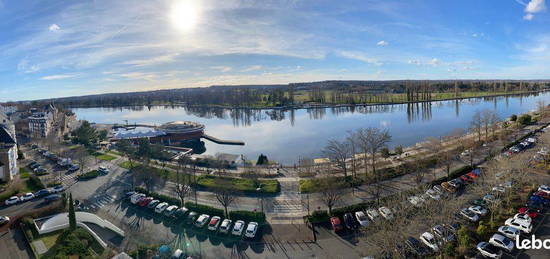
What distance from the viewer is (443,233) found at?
11281mm

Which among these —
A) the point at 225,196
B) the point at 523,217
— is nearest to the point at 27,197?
the point at 225,196

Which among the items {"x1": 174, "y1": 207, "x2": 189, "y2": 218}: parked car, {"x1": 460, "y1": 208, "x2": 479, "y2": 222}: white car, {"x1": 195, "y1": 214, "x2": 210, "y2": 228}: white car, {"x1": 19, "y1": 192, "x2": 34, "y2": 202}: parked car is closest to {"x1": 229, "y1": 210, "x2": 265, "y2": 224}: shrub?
{"x1": 195, "y1": 214, "x2": 210, "y2": 228}: white car

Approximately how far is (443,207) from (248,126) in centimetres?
4551

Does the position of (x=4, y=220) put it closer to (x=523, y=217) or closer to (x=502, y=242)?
(x=502, y=242)

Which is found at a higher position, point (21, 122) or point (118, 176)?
point (21, 122)

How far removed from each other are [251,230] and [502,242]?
402 inches

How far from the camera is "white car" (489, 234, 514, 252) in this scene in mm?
11172

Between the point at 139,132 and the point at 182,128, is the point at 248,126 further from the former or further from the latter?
the point at 139,132

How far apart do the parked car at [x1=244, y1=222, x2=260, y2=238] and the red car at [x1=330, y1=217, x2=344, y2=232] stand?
11.9ft

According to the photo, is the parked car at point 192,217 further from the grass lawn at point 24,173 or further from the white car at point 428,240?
the grass lawn at point 24,173

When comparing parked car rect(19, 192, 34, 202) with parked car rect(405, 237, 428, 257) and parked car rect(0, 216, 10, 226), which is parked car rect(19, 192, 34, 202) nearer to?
parked car rect(0, 216, 10, 226)

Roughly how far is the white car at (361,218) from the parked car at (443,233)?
287 cm

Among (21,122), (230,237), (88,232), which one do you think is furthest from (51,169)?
(21,122)

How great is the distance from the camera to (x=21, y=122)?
46562mm
